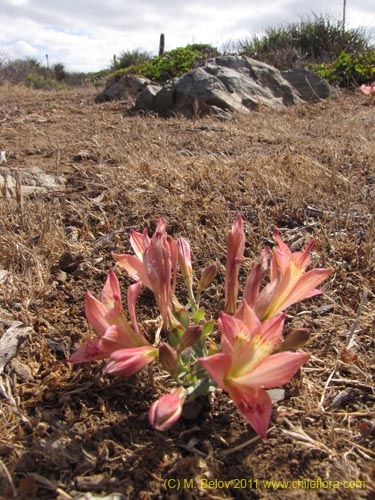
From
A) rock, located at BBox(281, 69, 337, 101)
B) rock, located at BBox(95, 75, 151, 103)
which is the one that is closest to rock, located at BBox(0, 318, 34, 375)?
rock, located at BBox(281, 69, 337, 101)

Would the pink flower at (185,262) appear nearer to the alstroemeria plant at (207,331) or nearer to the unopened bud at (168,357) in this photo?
the alstroemeria plant at (207,331)

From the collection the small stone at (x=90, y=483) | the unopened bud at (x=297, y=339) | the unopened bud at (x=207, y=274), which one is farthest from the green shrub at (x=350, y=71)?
the small stone at (x=90, y=483)

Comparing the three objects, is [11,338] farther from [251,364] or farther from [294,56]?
[294,56]

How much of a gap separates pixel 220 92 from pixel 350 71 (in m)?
3.88

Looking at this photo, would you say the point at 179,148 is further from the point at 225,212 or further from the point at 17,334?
the point at 17,334

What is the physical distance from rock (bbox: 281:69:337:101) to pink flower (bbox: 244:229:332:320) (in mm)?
6287

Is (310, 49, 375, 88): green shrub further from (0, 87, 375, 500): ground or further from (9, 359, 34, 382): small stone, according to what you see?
(9, 359, 34, 382): small stone

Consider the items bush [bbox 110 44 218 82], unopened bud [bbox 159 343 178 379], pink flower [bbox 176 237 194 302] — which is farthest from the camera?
bush [bbox 110 44 218 82]

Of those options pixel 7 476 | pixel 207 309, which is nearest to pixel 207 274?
pixel 207 309

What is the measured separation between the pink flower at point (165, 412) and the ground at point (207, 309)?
7.3 inches

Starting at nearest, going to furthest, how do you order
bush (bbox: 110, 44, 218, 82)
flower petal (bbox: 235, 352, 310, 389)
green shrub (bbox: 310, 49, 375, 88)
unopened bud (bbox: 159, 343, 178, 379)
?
flower petal (bbox: 235, 352, 310, 389), unopened bud (bbox: 159, 343, 178, 379), green shrub (bbox: 310, 49, 375, 88), bush (bbox: 110, 44, 218, 82)

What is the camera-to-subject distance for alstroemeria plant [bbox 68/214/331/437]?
110 cm

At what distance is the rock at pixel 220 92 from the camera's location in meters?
5.84

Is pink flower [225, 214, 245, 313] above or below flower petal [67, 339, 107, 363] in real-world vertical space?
above
